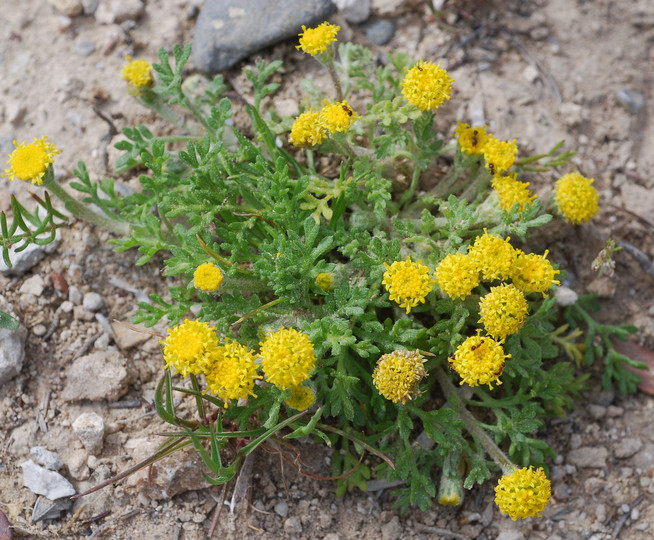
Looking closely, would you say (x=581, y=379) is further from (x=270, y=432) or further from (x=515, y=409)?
(x=270, y=432)

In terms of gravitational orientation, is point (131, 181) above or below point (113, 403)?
above

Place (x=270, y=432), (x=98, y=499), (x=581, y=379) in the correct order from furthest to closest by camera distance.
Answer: (x=581, y=379)
(x=98, y=499)
(x=270, y=432)

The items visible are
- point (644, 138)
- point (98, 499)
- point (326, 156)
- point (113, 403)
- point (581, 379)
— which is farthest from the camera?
point (644, 138)

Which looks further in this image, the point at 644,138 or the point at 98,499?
the point at 644,138

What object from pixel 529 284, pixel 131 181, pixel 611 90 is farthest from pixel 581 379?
pixel 131 181

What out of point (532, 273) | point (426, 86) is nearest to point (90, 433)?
point (532, 273)

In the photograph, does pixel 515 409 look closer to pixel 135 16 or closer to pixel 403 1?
pixel 403 1

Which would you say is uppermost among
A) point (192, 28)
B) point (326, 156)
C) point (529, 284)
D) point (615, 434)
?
point (192, 28)

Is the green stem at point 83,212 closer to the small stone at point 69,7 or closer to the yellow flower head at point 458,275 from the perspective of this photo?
the small stone at point 69,7
